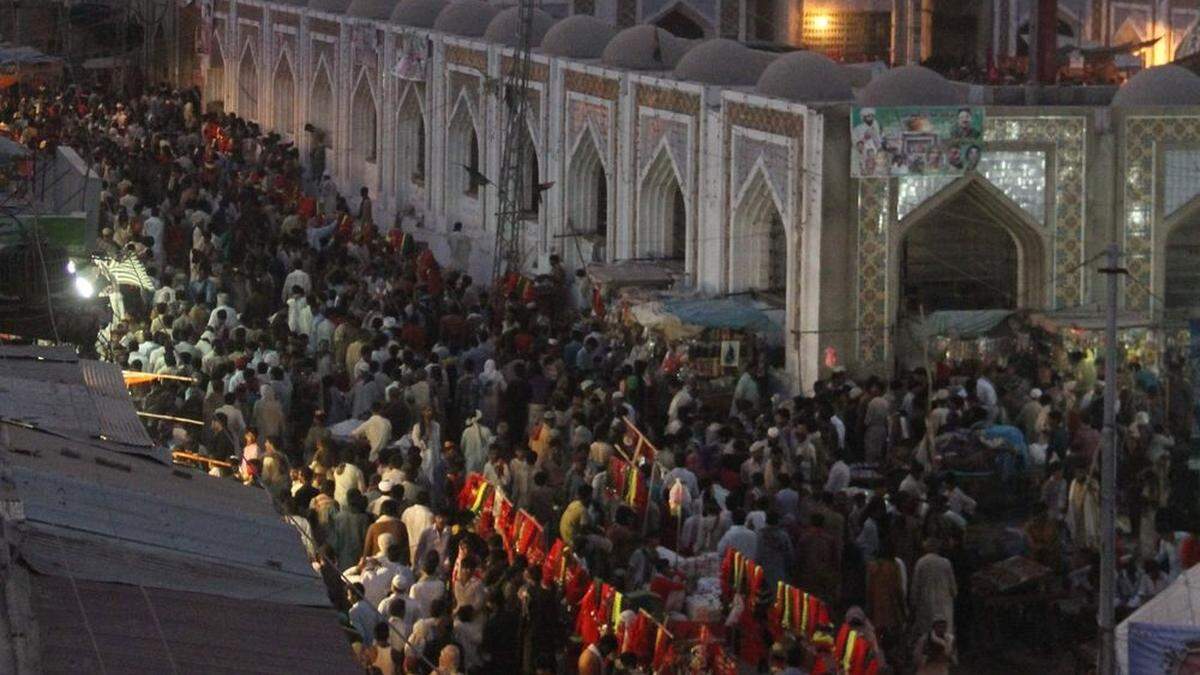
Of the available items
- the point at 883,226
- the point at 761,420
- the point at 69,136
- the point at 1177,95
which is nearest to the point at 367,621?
the point at 761,420

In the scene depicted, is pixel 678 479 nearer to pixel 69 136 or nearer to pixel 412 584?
pixel 412 584

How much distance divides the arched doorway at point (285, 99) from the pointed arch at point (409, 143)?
15.2ft

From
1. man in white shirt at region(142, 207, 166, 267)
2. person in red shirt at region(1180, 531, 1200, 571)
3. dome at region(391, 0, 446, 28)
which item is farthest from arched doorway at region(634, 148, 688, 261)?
person in red shirt at region(1180, 531, 1200, 571)

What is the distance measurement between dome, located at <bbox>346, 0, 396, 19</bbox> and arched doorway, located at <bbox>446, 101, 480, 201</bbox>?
12.2 feet

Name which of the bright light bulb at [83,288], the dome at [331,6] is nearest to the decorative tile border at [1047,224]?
the bright light bulb at [83,288]

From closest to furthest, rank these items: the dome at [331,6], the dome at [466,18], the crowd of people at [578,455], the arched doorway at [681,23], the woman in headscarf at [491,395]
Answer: the crowd of people at [578,455] → the woman in headscarf at [491,395] → the dome at [466,18] → the dome at [331,6] → the arched doorway at [681,23]

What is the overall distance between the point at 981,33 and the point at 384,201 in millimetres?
14195

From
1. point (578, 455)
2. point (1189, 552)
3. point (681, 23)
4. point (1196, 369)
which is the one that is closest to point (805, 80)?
point (1196, 369)

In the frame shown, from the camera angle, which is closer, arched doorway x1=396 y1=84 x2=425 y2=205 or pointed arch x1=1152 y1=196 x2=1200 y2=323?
pointed arch x1=1152 y1=196 x2=1200 y2=323

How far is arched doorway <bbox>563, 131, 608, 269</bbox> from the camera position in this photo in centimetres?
2610

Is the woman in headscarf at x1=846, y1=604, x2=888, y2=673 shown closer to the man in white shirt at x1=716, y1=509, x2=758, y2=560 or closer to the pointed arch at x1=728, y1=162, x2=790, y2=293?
the man in white shirt at x1=716, y1=509, x2=758, y2=560

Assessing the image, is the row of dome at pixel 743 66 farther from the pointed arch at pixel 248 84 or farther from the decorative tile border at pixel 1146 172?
the pointed arch at pixel 248 84

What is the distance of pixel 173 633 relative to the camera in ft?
28.6

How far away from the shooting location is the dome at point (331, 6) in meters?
34.7
